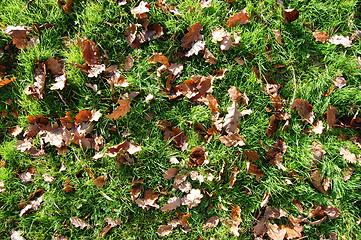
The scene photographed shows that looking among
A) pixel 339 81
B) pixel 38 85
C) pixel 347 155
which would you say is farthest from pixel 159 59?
pixel 347 155

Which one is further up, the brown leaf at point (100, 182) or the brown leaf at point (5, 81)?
the brown leaf at point (5, 81)

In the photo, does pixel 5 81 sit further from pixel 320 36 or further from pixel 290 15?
pixel 320 36

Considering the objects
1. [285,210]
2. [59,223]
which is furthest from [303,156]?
[59,223]

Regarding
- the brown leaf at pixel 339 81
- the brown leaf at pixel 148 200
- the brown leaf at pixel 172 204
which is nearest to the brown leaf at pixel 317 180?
the brown leaf at pixel 339 81

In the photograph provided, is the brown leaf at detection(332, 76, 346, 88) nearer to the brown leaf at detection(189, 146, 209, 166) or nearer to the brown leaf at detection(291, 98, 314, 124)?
the brown leaf at detection(291, 98, 314, 124)

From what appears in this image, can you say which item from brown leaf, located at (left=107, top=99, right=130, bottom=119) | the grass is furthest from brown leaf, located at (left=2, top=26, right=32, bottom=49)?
brown leaf, located at (left=107, top=99, right=130, bottom=119)

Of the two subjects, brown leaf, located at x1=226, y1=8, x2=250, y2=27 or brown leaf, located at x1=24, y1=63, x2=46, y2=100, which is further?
brown leaf, located at x1=226, y1=8, x2=250, y2=27

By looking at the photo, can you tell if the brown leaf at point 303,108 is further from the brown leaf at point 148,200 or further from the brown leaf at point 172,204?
the brown leaf at point 148,200
